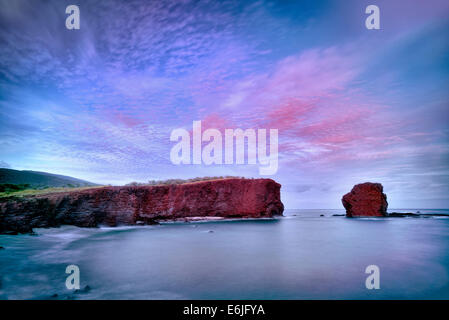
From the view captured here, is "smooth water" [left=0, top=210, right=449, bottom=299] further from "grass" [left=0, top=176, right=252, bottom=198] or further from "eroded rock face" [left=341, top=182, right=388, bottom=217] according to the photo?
Result: "eroded rock face" [left=341, top=182, right=388, bottom=217]

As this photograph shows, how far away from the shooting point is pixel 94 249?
11.3 m

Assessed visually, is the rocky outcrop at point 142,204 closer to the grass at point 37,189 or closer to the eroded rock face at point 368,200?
the grass at point 37,189

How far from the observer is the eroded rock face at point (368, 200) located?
37.1 metres

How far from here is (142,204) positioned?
2836cm

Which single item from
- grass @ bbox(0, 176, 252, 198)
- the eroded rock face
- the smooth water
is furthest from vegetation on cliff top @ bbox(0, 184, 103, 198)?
the eroded rock face

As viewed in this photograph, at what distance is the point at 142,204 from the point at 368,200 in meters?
38.7

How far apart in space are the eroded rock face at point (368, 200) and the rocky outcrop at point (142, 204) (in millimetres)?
14189

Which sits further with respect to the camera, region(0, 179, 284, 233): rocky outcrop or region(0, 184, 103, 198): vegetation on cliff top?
region(0, 184, 103, 198): vegetation on cliff top

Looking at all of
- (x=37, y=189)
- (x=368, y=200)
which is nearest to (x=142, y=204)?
(x=37, y=189)

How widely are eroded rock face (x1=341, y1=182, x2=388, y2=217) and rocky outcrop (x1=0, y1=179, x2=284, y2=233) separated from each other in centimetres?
1419

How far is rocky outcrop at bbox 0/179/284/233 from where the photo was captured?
59.6 feet

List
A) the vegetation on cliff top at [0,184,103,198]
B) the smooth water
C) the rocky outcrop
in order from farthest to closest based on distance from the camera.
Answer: the vegetation on cliff top at [0,184,103,198] < the rocky outcrop < the smooth water
